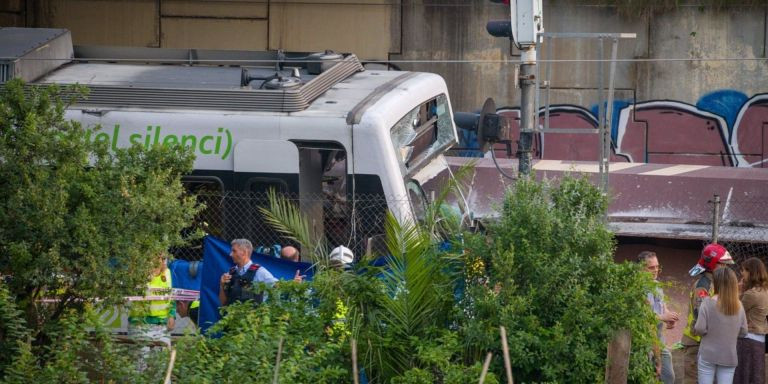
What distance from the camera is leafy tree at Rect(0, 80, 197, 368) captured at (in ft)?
23.4

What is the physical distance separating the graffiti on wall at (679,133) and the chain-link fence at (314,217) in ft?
31.6

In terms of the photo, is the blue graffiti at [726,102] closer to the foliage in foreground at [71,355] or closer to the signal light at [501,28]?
the signal light at [501,28]

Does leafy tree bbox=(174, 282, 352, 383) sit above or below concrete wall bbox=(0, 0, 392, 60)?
below

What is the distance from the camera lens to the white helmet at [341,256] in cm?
879

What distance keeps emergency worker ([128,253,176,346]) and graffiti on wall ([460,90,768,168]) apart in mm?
10954

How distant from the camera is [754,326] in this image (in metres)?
9.61

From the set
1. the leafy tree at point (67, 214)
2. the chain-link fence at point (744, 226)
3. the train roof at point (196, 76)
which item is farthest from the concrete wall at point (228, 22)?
the leafy tree at point (67, 214)

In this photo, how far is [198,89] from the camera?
10789 mm

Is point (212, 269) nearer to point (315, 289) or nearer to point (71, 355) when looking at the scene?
point (315, 289)

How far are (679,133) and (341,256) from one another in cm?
1236

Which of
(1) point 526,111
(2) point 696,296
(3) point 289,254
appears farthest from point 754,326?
(3) point 289,254

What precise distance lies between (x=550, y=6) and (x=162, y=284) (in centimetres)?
1222

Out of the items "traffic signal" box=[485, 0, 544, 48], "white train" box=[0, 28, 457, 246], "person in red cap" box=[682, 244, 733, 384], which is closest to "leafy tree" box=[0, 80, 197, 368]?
"white train" box=[0, 28, 457, 246]

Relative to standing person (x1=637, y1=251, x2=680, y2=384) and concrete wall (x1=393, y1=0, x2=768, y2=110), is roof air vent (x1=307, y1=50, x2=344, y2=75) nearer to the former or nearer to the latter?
standing person (x1=637, y1=251, x2=680, y2=384)
